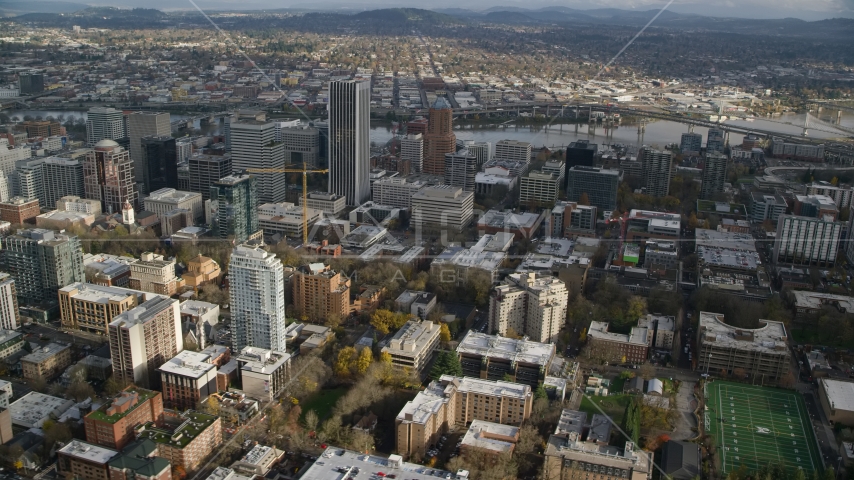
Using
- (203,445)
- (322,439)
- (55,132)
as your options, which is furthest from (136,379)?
(55,132)

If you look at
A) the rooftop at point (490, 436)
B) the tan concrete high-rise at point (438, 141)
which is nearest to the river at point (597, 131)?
the tan concrete high-rise at point (438, 141)

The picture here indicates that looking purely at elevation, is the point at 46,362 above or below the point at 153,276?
below

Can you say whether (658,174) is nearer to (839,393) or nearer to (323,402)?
(839,393)

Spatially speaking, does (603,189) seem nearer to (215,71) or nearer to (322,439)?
(322,439)

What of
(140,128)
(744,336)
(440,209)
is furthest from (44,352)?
(140,128)

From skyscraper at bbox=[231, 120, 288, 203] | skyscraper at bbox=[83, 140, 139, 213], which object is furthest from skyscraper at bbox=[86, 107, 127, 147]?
skyscraper at bbox=[231, 120, 288, 203]

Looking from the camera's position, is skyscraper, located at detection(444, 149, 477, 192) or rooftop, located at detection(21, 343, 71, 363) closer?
rooftop, located at detection(21, 343, 71, 363)

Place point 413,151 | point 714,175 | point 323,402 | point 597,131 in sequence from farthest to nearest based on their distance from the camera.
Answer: point 597,131 → point 413,151 → point 714,175 → point 323,402

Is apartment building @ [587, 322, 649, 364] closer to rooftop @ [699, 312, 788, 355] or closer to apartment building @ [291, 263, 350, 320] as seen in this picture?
rooftop @ [699, 312, 788, 355]
